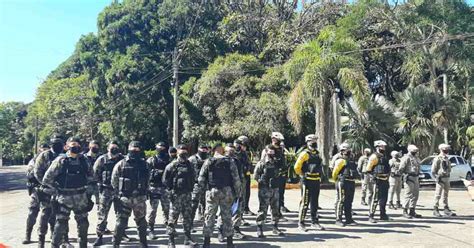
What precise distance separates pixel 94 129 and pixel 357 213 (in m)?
38.6

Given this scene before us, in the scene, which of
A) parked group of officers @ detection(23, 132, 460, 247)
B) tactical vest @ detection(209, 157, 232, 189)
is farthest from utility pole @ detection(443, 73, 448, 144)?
tactical vest @ detection(209, 157, 232, 189)

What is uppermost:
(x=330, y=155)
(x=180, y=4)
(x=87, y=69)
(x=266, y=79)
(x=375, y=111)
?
(x=180, y=4)

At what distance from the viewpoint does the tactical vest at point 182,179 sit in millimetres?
8555

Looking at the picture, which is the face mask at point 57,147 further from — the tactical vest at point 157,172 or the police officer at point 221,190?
the police officer at point 221,190

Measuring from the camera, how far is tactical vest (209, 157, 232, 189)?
845cm

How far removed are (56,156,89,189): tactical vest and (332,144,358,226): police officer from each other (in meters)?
5.77

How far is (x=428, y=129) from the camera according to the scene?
2392 cm

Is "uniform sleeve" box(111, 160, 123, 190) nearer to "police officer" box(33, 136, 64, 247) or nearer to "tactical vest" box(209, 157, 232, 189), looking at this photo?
"police officer" box(33, 136, 64, 247)

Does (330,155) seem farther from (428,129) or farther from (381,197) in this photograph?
(381,197)

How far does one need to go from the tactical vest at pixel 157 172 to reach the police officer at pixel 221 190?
1.21m

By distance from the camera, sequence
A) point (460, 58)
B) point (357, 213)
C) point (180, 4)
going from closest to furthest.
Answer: point (357, 213)
point (460, 58)
point (180, 4)

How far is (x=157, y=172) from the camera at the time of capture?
371 inches

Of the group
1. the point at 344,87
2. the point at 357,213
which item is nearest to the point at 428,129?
the point at 344,87

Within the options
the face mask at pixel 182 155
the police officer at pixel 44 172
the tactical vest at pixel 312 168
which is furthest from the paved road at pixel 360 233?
the face mask at pixel 182 155
